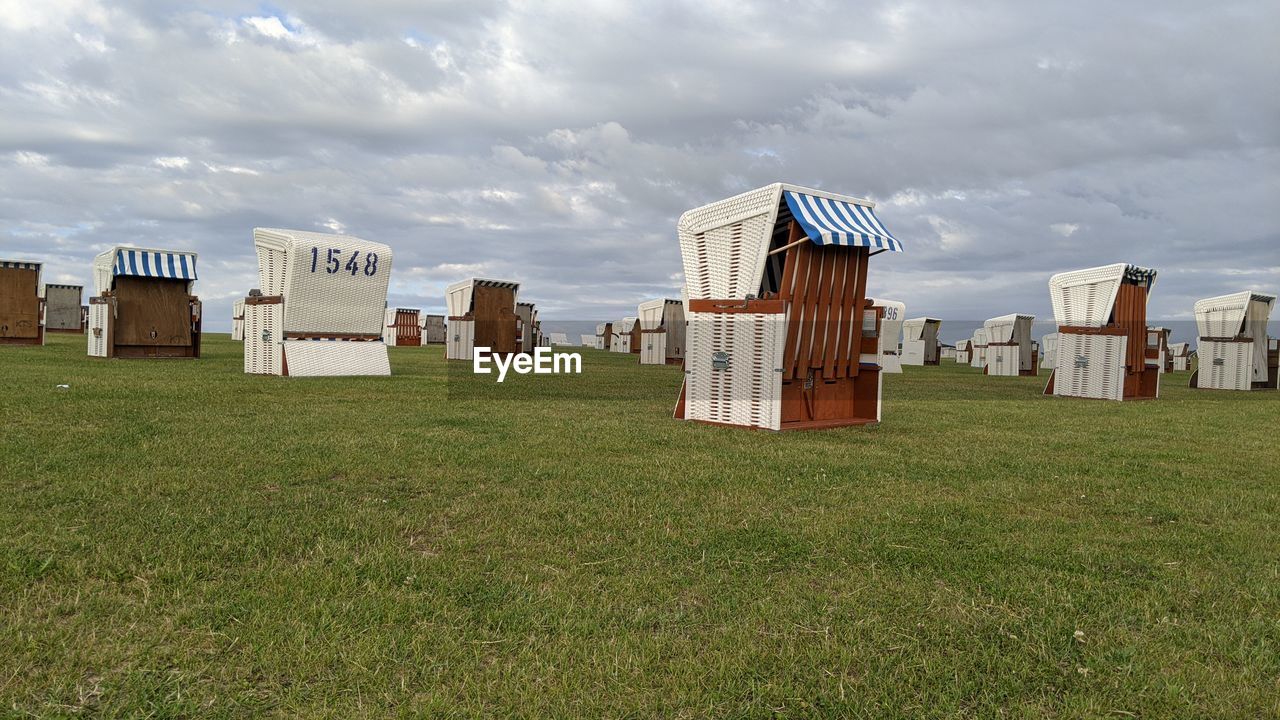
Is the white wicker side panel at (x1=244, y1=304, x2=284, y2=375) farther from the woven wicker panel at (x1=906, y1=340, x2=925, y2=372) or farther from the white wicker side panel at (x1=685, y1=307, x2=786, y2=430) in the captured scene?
the woven wicker panel at (x1=906, y1=340, x2=925, y2=372)

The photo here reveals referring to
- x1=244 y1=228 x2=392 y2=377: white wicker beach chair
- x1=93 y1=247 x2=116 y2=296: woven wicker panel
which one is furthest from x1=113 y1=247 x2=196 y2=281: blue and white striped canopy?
x1=244 y1=228 x2=392 y2=377: white wicker beach chair

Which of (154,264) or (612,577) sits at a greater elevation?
(154,264)

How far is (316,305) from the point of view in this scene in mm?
15648

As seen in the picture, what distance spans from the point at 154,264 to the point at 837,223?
16.8m

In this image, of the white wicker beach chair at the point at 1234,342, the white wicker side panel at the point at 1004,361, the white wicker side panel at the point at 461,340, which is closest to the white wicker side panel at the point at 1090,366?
the white wicker beach chair at the point at 1234,342

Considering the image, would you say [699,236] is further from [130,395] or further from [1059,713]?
[1059,713]

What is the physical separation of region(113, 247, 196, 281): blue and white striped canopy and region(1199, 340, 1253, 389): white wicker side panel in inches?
1030

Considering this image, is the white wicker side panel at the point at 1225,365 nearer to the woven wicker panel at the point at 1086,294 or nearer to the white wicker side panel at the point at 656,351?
the woven wicker panel at the point at 1086,294

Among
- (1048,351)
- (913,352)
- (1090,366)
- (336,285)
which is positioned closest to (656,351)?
(913,352)

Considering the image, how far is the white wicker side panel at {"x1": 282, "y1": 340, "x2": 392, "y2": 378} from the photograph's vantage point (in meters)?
15.4

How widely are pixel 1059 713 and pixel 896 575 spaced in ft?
4.34

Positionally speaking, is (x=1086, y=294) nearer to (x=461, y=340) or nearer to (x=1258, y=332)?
(x=1258, y=332)

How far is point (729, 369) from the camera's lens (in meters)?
10.2

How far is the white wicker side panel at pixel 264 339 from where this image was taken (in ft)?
50.7
